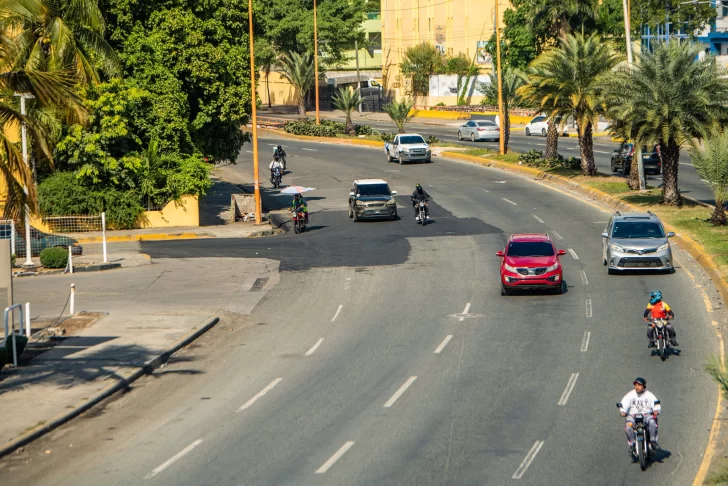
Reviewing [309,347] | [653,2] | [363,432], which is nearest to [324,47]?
[653,2]

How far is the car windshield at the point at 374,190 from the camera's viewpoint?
4594cm

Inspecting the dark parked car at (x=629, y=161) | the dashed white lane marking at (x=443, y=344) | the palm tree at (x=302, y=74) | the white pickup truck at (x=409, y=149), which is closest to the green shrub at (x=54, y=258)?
the dashed white lane marking at (x=443, y=344)

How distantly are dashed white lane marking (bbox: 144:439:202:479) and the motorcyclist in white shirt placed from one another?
22.5 feet

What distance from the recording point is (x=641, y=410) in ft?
52.5

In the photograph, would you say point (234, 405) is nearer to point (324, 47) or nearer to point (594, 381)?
point (594, 381)

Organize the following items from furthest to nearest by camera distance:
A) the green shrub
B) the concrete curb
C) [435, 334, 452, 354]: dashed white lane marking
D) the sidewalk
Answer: the green shrub → [435, 334, 452, 354]: dashed white lane marking → the sidewalk → the concrete curb

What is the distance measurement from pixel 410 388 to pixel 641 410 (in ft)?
19.3

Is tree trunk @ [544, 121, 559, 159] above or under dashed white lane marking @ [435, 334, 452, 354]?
above

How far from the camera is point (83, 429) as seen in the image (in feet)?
61.7

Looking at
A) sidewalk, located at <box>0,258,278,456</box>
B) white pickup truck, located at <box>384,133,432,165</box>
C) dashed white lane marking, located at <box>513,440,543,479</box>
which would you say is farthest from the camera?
white pickup truck, located at <box>384,133,432,165</box>

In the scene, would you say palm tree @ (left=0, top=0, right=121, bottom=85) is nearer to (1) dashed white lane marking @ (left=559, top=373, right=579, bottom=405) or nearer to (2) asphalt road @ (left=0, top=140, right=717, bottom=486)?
(2) asphalt road @ (left=0, top=140, right=717, bottom=486)

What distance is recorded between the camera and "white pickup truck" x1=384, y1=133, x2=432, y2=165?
6450 cm

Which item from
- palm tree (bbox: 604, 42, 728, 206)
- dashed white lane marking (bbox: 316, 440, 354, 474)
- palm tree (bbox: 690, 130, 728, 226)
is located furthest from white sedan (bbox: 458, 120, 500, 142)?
dashed white lane marking (bbox: 316, 440, 354, 474)

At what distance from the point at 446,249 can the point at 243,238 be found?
9.16 m
